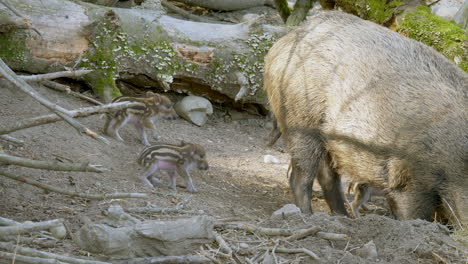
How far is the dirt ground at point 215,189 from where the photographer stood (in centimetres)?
368

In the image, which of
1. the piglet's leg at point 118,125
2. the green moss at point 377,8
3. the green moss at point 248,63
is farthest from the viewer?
the green moss at point 377,8

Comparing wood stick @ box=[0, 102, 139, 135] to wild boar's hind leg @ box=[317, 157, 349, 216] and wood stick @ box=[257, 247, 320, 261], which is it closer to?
wood stick @ box=[257, 247, 320, 261]

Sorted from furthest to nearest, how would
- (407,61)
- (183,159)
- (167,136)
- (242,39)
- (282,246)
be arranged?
(242,39)
(167,136)
(183,159)
(407,61)
(282,246)

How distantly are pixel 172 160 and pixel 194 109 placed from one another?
2.09 m

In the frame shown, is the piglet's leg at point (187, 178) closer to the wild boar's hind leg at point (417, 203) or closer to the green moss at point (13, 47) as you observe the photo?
the wild boar's hind leg at point (417, 203)

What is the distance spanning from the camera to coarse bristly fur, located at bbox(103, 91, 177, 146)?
19.5 ft

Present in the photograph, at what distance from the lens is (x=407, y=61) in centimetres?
501

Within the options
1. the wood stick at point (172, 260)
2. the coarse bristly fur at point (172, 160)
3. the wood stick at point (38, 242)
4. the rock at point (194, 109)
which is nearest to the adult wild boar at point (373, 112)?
the coarse bristly fur at point (172, 160)

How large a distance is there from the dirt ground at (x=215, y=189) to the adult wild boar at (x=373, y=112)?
1.92ft

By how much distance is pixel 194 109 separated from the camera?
7371mm

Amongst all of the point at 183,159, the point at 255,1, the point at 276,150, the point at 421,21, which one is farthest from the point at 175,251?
the point at 255,1

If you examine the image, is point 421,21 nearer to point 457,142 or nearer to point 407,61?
point 407,61

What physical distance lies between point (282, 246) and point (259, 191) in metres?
2.41

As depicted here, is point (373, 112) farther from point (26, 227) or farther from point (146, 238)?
point (26, 227)
